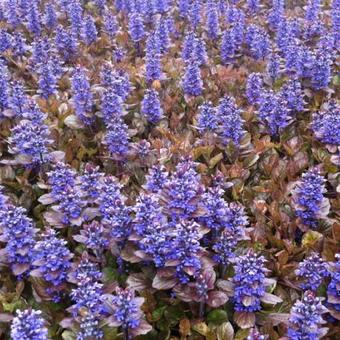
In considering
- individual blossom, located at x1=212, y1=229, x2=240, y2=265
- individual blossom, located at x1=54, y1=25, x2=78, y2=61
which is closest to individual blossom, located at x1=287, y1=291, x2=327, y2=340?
individual blossom, located at x1=212, y1=229, x2=240, y2=265

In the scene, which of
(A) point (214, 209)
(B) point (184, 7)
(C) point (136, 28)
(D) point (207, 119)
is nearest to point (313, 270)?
(A) point (214, 209)

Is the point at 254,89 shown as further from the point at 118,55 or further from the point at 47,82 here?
the point at 47,82

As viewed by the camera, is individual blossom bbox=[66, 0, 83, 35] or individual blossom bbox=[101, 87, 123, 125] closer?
individual blossom bbox=[101, 87, 123, 125]

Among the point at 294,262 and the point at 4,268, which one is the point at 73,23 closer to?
the point at 4,268

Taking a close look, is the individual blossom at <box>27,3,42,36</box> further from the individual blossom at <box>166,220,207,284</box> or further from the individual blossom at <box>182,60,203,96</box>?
the individual blossom at <box>166,220,207,284</box>

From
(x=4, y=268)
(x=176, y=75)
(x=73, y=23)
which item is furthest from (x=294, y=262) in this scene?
(x=73, y=23)

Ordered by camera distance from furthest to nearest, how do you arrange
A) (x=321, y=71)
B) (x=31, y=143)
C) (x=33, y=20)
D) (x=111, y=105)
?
(x=33, y=20)
(x=321, y=71)
(x=111, y=105)
(x=31, y=143)
